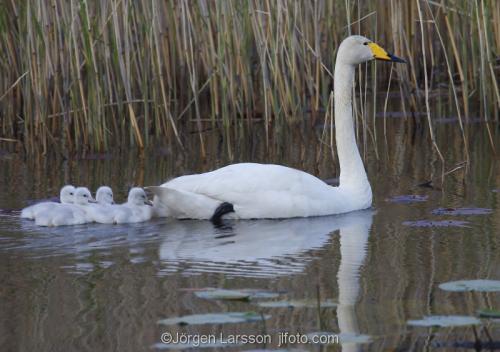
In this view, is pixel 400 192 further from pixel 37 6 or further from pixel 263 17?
pixel 37 6

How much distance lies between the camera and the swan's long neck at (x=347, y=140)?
27.3ft

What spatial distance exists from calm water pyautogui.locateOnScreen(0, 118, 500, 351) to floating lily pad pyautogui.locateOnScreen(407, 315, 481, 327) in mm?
64

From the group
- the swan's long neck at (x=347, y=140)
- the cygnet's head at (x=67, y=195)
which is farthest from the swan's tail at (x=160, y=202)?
the swan's long neck at (x=347, y=140)

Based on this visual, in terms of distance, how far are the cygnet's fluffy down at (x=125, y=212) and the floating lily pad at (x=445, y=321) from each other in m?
3.26

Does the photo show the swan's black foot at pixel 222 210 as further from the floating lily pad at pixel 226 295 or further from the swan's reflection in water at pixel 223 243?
the floating lily pad at pixel 226 295

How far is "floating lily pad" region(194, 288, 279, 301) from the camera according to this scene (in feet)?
17.3

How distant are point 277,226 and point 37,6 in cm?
361

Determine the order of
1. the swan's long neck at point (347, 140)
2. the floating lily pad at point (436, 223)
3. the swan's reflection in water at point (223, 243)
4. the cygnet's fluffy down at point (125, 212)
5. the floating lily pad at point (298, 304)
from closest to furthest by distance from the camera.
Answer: the floating lily pad at point (298, 304), the swan's reflection in water at point (223, 243), the floating lily pad at point (436, 223), the cygnet's fluffy down at point (125, 212), the swan's long neck at point (347, 140)

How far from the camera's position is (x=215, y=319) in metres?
4.79

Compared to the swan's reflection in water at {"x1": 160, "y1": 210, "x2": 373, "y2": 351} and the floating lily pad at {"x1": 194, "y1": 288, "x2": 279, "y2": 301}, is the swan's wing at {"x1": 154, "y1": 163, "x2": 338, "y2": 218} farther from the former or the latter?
the floating lily pad at {"x1": 194, "y1": 288, "x2": 279, "y2": 301}

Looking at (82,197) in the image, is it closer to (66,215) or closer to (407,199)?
(66,215)

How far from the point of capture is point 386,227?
7.49 metres

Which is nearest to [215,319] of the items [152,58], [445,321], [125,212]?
[445,321]

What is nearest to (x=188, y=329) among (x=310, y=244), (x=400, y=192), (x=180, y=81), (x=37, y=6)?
(x=310, y=244)
